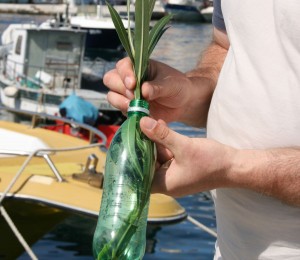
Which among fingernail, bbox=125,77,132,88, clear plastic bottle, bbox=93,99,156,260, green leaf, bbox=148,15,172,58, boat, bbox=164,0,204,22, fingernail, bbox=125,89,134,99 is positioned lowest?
boat, bbox=164,0,204,22

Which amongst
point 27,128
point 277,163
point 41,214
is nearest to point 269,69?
point 277,163

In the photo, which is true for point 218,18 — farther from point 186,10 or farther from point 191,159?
point 186,10

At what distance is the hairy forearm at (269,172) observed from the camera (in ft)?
4.68

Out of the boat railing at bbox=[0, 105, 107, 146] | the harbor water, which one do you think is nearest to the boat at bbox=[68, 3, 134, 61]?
the harbor water

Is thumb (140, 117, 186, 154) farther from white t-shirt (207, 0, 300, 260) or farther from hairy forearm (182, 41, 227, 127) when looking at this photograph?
hairy forearm (182, 41, 227, 127)

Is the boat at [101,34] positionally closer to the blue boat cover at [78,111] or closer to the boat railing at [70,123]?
the blue boat cover at [78,111]

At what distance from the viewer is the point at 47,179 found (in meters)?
5.37

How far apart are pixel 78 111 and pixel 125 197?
32.3 feet

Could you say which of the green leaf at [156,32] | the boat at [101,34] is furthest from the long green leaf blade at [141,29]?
the boat at [101,34]

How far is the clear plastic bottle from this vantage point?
140 centimetres

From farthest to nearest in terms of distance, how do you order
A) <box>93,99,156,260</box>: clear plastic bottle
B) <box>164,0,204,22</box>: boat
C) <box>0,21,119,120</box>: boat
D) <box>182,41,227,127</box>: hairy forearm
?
1. <box>164,0,204,22</box>: boat
2. <box>0,21,119,120</box>: boat
3. <box>182,41,227,127</box>: hairy forearm
4. <box>93,99,156,260</box>: clear plastic bottle

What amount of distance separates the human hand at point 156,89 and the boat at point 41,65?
11662 millimetres

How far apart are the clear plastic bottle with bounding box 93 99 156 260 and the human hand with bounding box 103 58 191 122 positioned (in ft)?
0.38

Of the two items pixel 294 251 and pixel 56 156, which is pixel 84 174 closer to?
pixel 56 156
